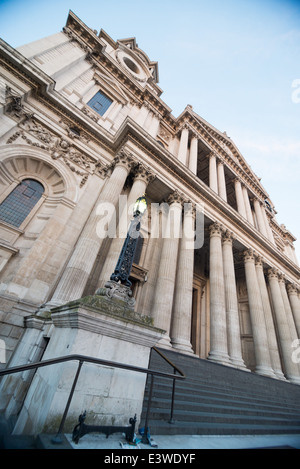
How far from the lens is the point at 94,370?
2988 mm

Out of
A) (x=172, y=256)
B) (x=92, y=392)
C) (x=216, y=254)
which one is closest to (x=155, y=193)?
(x=172, y=256)

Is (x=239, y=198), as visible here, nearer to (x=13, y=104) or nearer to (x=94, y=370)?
(x=13, y=104)

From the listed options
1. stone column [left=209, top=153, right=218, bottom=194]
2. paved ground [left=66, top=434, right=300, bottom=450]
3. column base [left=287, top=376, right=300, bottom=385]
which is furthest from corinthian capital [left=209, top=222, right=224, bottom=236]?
paved ground [left=66, top=434, right=300, bottom=450]

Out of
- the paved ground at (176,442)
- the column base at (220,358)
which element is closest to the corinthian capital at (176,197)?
the column base at (220,358)

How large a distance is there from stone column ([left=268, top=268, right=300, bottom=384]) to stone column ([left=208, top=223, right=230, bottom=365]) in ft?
22.9

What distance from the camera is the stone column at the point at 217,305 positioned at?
10.4m

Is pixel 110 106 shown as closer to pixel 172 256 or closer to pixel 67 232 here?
pixel 67 232

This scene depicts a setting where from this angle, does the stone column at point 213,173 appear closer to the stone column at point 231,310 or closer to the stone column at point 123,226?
the stone column at point 231,310

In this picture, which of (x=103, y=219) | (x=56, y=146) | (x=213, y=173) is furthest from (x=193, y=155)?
(x=103, y=219)

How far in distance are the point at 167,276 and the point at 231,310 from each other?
16.6ft

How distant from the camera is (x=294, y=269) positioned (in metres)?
20.2

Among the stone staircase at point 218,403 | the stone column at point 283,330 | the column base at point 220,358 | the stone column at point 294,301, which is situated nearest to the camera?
the stone staircase at point 218,403

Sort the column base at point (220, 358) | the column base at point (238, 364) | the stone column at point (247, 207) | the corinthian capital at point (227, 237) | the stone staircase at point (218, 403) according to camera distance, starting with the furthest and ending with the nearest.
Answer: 1. the stone column at point (247, 207)
2. the corinthian capital at point (227, 237)
3. the column base at point (238, 364)
4. the column base at point (220, 358)
5. the stone staircase at point (218, 403)

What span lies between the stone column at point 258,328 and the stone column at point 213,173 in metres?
7.14
